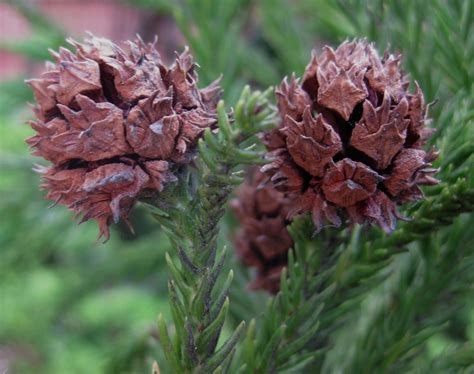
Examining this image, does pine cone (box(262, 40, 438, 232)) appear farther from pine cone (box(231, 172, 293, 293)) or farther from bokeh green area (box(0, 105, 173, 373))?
bokeh green area (box(0, 105, 173, 373))

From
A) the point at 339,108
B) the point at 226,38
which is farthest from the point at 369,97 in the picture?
the point at 226,38

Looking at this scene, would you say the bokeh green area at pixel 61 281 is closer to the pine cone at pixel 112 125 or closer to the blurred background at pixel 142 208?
the blurred background at pixel 142 208

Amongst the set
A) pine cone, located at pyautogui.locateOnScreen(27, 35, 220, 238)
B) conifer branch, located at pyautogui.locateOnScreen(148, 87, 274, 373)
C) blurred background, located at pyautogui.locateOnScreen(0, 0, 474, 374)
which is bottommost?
conifer branch, located at pyautogui.locateOnScreen(148, 87, 274, 373)

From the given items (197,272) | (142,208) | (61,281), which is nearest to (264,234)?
(197,272)

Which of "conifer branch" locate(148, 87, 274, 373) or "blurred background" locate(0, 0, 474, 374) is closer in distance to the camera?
"conifer branch" locate(148, 87, 274, 373)

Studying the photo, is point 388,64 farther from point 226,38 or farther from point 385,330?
point 226,38

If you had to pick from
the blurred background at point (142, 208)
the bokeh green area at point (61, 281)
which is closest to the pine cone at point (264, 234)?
the blurred background at point (142, 208)

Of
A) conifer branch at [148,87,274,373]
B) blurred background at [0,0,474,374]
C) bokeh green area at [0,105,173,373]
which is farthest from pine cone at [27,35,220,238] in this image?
bokeh green area at [0,105,173,373]

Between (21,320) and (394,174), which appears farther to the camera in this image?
(21,320)
